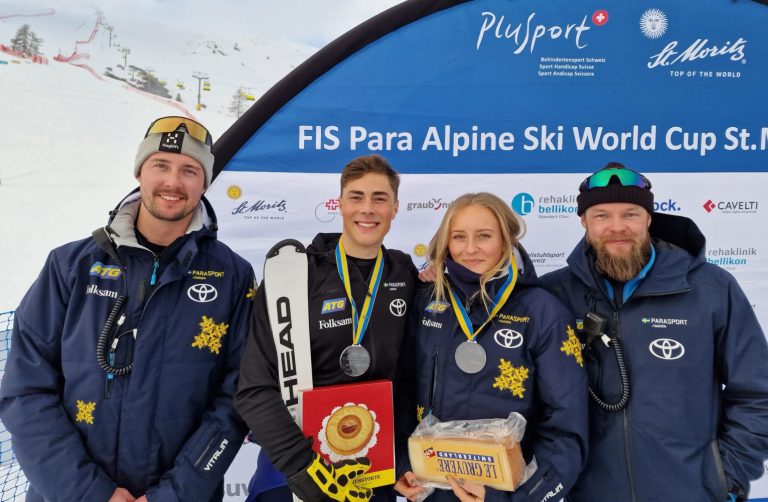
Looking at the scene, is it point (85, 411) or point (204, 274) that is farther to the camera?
point (204, 274)

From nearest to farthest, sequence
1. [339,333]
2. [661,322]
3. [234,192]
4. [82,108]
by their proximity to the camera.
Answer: [661,322] → [339,333] → [234,192] → [82,108]

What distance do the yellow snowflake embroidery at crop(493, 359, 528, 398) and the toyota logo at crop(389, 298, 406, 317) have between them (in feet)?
1.48

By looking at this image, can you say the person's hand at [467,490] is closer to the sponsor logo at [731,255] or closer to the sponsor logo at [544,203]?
the sponsor logo at [544,203]

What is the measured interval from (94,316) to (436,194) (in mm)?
2025

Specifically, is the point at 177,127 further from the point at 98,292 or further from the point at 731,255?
the point at 731,255

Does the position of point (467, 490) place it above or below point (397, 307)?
below

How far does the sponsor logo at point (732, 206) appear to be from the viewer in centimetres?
319

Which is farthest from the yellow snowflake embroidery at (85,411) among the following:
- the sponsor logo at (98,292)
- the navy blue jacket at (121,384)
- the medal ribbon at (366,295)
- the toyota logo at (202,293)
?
the medal ribbon at (366,295)

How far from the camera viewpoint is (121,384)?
1.76 m

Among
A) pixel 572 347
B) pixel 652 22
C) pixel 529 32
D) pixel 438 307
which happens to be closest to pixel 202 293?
pixel 438 307

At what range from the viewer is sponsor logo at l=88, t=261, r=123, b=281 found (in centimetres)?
182

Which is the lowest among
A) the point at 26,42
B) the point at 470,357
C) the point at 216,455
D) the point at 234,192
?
the point at 216,455

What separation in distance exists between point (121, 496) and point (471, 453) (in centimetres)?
128

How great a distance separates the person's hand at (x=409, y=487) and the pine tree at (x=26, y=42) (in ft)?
58.3
